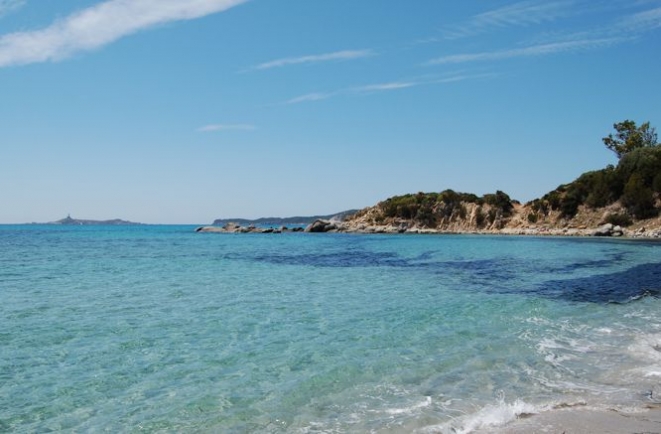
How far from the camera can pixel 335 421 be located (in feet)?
22.5

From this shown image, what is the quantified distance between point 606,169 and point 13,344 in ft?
267

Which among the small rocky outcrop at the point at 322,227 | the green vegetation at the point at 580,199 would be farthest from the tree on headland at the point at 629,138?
the small rocky outcrop at the point at 322,227

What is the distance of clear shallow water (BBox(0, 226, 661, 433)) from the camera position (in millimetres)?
7180

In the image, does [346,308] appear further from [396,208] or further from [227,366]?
[396,208]

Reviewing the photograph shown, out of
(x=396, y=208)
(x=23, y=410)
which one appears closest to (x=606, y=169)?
(x=396, y=208)

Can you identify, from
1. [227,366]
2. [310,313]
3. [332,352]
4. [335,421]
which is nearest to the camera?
[335,421]

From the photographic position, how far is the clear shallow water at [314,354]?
7.18 m

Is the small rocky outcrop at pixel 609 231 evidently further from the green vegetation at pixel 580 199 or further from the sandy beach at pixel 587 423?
the sandy beach at pixel 587 423

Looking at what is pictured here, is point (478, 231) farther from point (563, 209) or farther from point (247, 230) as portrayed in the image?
point (247, 230)

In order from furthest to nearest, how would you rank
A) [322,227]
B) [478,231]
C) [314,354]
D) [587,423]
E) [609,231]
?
1. [322,227]
2. [478,231]
3. [609,231]
4. [314,354]
5. [587,423]

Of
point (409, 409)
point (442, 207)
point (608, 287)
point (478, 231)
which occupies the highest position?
point (442, 207)

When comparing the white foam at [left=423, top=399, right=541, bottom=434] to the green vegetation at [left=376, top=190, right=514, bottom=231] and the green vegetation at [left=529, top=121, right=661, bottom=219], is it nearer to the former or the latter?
the green vegetation at [left=529, top=121, right=661, bottom=219]

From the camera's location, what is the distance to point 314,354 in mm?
10297

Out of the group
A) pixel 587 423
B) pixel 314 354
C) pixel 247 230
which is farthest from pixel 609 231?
pixel 247 230
